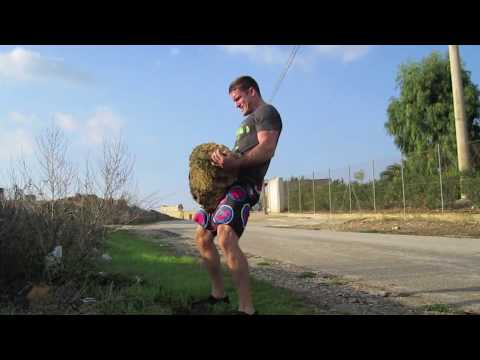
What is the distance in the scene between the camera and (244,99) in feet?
11.6

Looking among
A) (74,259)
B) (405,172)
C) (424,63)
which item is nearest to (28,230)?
(74,259)

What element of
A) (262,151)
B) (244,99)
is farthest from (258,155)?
(244,99)

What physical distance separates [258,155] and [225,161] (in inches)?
9.1

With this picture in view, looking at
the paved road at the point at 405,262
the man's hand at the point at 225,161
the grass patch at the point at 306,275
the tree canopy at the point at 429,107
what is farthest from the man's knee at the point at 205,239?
the tree canopy at the point at 429,107

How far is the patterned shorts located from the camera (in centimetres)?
327

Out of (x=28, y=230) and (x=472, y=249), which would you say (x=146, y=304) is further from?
(x=472, y=249)

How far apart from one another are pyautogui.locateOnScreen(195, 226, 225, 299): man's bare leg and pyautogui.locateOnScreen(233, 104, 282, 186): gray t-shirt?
1.83 ft

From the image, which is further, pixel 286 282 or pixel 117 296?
pixel 286 282

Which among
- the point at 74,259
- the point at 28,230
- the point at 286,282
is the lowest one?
the point at 286,282

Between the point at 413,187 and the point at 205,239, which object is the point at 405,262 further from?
the point at 413,187

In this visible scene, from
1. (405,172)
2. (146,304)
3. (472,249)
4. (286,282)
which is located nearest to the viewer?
(146,304)

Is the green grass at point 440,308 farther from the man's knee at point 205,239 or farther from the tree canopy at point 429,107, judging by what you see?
the tree canopy at point 429,107
